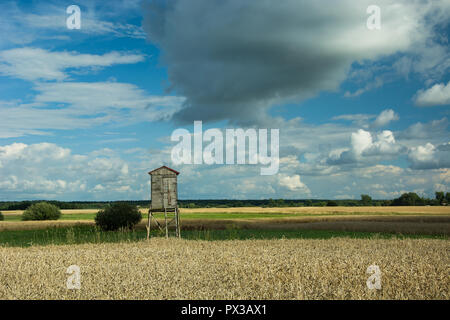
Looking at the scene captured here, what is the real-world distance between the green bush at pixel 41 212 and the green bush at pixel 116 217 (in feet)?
100

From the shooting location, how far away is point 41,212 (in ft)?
237

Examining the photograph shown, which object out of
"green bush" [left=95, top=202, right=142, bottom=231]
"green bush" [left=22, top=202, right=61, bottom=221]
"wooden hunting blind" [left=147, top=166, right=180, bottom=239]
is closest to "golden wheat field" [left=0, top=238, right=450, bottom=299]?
"wooden hunting blind" [left=147, top=166, right=180, bottom=239]

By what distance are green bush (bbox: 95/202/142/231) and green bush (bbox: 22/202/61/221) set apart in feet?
100

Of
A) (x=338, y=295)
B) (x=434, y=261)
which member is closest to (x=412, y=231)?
(x=434, y=261)

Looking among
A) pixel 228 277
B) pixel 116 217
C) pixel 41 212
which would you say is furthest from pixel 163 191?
pixel 41 212

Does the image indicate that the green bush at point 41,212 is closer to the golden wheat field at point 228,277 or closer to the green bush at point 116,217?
the green bush at point 116,217

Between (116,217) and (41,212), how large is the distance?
3328 centimetres

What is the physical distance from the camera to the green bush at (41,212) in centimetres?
7219

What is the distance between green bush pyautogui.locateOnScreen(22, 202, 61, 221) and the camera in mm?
72188

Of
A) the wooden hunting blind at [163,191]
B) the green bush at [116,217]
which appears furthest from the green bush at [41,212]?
the wooden hunting blind at [163,191]
